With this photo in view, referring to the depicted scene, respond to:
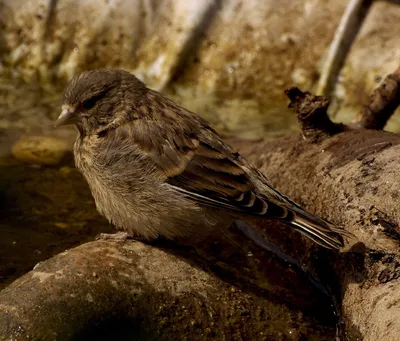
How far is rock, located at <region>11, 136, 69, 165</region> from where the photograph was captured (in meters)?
6.78

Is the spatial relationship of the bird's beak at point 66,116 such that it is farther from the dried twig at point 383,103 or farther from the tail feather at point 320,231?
the dried twig at point 383,103

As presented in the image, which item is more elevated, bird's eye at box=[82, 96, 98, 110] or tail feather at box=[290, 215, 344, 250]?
tail feather at box=[290, 215, 344, 250]

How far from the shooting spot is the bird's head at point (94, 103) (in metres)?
4.80

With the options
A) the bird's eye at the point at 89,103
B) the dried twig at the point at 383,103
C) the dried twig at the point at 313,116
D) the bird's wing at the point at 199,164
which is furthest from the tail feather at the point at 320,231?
the dried twig at the point at 383,103

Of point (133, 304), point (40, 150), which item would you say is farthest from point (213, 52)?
point (133, 304)

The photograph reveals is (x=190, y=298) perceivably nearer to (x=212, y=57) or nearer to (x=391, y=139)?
(x=391, y=139)

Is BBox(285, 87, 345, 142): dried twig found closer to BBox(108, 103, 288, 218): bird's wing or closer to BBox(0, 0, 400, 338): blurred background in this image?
BBox(108, 103, 288, 218): bird's wing

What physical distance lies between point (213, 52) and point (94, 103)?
13.2 feet

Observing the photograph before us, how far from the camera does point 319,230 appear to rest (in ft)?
13.9

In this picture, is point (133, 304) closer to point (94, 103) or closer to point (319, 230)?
point (319, 230)

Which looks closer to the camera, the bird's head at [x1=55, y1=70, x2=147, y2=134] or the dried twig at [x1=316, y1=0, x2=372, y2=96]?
the bird's head at [x1=55, y1=70, x2=147, y2=134]

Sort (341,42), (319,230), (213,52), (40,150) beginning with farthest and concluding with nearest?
1. (213,52)
2. (341,42)
3. (40,150)
4. (319,230)

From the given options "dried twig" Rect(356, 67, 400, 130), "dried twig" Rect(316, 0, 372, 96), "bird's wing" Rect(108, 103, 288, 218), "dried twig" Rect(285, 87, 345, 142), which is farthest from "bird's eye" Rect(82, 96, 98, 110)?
"dried twig" Rect(316, 0, 372, 96)

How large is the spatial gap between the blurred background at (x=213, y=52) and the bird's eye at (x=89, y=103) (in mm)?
2723
